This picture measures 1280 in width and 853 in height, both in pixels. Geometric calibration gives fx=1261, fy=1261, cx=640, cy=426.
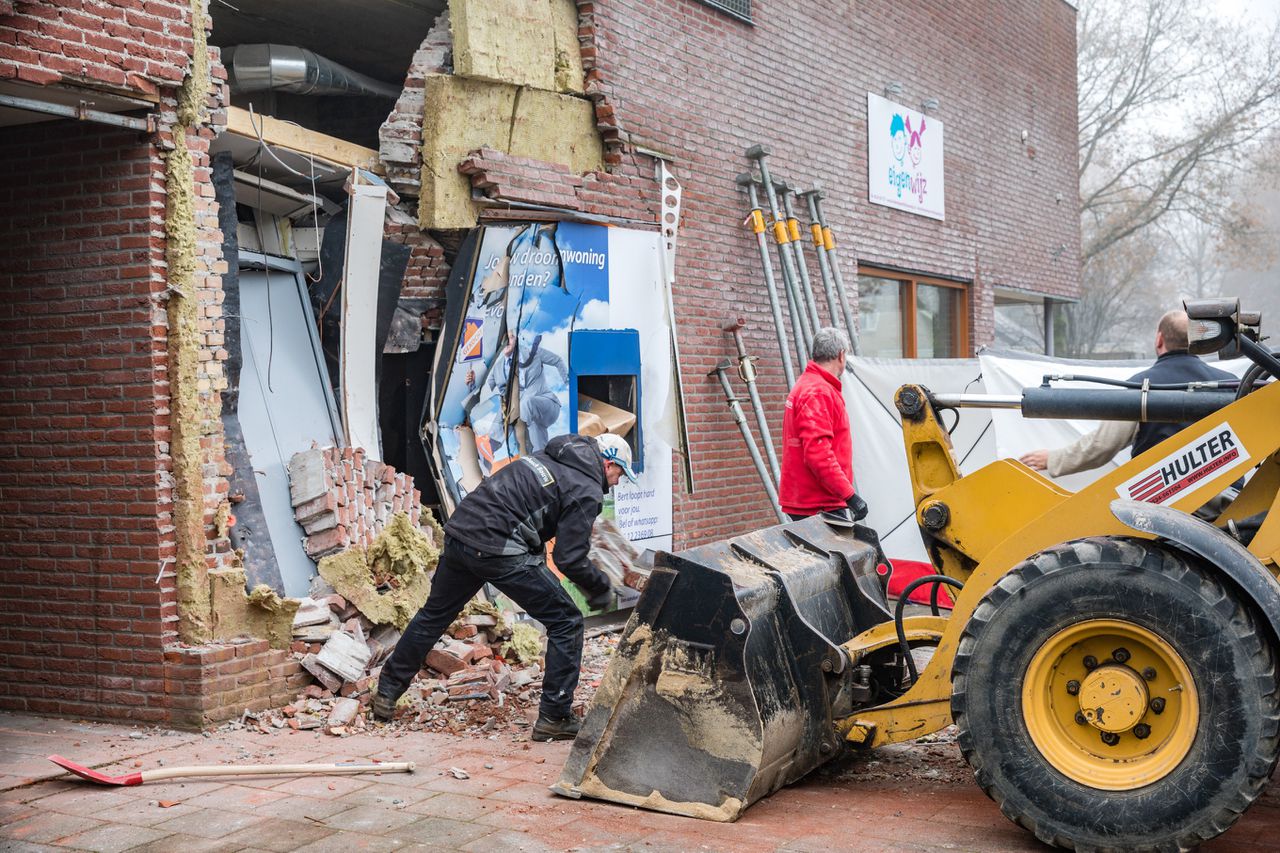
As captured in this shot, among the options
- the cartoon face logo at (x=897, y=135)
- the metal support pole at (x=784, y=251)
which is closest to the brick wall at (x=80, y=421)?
the metal support pole at (x=784, y=251)

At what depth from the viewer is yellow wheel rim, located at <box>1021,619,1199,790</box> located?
4.27m

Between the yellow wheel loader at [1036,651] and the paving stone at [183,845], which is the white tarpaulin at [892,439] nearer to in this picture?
the yellow wheel loader at [1036,651]

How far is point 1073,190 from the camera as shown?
1766 cm

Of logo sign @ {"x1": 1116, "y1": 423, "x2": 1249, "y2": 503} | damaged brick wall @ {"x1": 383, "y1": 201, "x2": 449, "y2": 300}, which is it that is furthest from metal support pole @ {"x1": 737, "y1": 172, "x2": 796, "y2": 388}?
logo sign @ {"x1": 1116, "y1": 423, "x2": 1249, "y2": 503}

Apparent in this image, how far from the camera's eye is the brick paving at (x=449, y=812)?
4.54 metres

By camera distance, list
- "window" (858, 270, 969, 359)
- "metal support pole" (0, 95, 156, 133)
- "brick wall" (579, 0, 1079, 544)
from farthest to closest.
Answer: "window" (858, 270, 969, 359)
"brick wall" (579, 0, 1079, 544)
"metal support pole" (0, 95, 156, 133)

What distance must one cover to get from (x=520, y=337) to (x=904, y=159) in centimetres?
656

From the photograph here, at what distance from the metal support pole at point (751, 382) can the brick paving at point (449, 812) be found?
5.00 metres

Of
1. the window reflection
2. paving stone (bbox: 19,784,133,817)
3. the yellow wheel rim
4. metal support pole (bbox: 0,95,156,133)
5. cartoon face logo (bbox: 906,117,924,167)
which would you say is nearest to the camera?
the yellow wheel rim

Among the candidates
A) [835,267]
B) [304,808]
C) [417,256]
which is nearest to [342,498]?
[417,256]

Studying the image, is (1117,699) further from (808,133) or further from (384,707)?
(808,133)

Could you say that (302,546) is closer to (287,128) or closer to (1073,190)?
(287,128)

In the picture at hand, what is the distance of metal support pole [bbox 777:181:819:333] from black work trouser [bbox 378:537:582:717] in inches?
223

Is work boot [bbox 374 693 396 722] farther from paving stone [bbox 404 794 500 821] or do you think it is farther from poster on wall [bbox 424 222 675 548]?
poster on wall [bbox 424 222 675 548]
